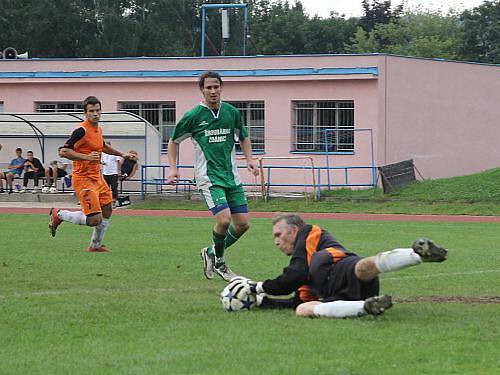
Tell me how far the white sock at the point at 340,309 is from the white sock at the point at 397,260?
1.44ft

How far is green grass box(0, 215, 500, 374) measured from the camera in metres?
6.80

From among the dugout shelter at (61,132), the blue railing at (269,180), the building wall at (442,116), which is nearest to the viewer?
the blue railing at (269,180)

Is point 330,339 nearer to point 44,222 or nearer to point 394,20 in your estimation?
point 44,222

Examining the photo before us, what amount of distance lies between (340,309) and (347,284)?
206 millimetres

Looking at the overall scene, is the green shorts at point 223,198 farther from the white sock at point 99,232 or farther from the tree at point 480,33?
the tree at point 480,33

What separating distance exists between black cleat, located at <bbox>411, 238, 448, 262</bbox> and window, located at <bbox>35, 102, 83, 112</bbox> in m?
34.2

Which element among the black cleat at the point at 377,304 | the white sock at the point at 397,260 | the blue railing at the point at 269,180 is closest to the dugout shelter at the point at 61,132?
the blue railing at the point at 269,180

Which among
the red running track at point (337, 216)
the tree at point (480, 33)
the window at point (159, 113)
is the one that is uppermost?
the tree at point (480, 33)

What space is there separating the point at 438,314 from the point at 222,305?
1.79 metres

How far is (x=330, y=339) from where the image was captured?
24.7 feet

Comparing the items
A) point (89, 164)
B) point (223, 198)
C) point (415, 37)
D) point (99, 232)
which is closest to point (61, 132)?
point (99, 232)

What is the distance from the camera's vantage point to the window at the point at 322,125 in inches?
1462

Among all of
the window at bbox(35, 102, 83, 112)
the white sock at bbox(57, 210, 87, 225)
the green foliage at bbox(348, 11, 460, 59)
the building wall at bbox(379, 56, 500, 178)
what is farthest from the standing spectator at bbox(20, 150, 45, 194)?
the green foliage at bbox(348, 11, 460, 59)

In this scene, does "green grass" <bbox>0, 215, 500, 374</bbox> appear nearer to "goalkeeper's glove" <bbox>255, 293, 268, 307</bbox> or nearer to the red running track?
"goalkeeper's glove" <bbox>255, 293, 268, 307</bbox>
